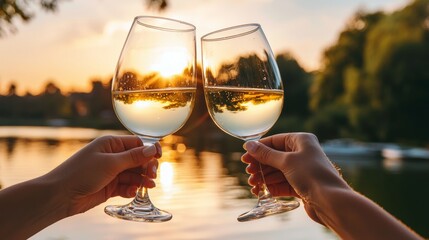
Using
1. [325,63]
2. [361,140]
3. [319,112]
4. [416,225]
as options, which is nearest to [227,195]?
[416,225]

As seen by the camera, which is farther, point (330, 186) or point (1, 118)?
point (1, 118)

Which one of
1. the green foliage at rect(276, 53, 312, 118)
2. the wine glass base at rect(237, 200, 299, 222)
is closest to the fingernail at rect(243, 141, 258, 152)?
the wine glass base at rect(237, 200, 299, 222)

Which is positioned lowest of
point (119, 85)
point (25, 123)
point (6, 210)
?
point (25, 123)

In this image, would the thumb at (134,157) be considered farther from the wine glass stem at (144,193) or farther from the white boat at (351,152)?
the white boat at (351,152)

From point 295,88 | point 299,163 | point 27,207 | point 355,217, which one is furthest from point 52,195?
point 295,88

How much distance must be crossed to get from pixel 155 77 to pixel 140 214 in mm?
386

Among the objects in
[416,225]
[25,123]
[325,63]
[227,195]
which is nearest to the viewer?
[416,225]

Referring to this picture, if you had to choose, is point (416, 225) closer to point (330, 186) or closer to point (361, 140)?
point (330, 186)

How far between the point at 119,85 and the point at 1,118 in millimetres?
83043

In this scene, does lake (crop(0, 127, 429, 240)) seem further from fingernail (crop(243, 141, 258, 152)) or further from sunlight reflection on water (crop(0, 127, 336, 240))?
fingernail (crop(243, 141, 258, 152))

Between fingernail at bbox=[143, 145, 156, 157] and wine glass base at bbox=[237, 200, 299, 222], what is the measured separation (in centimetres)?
30

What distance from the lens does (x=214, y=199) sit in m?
14.3

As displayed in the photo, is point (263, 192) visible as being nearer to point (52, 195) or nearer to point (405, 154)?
point (52, 195)

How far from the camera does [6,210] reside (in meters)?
1.48
